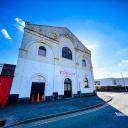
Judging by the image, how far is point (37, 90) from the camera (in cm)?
1258

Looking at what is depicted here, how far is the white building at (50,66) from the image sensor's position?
11852 millimetres

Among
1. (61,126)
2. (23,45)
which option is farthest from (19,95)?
(61,126)

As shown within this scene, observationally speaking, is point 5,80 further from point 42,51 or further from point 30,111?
point 42,51

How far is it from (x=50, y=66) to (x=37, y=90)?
3.83m

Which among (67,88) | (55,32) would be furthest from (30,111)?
(55,32)

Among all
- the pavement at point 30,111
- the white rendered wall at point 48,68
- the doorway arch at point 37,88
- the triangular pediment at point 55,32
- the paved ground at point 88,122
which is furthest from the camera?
the triangular pediment at point 55,32

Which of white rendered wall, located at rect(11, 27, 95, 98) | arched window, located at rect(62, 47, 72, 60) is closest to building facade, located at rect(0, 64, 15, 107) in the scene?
white rendered wall, located at rect(11, 27, 95, 98)

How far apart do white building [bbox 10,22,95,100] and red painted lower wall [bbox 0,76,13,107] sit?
1.54 ft

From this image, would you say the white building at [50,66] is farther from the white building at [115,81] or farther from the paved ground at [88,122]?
the white building at [115,81]

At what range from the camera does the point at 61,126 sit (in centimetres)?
504

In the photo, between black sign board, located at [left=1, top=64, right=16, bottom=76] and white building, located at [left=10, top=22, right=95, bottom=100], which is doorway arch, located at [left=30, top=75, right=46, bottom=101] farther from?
black sign board, located at [left=1, top=64, right=16, bottom=76]

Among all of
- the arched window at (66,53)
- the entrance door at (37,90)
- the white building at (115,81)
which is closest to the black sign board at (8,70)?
the entrance door at (37,90)

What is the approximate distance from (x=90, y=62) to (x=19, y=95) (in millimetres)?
16077

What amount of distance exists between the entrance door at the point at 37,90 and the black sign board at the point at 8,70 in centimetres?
297
